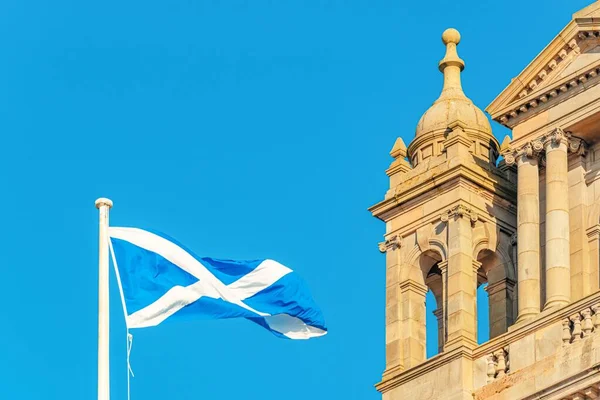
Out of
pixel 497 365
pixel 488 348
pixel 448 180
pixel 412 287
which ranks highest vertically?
pixel 448 180

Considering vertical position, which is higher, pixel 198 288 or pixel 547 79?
pixel 547 79

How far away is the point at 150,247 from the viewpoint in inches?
1955

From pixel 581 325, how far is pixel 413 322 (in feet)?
18.5

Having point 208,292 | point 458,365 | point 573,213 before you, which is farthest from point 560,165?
point 208,292

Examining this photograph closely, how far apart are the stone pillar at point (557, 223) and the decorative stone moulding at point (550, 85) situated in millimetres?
897

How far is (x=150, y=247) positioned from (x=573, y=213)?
13.7 metres

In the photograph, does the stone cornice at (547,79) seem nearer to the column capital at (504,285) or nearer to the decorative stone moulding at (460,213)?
the decorative stone moulding at (460,213)

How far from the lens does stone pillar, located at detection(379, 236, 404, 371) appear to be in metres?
61.5

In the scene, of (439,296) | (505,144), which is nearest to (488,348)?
(439,296)

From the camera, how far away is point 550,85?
61.5 metres

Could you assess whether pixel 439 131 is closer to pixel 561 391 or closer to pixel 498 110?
pixel 498 110

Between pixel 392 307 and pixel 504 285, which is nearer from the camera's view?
pixel 392 307

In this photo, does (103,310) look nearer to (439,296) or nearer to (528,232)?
(528,232)

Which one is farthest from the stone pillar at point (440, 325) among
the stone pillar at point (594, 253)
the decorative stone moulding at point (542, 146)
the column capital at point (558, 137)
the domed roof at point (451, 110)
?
the column capital at point (558, 137)
